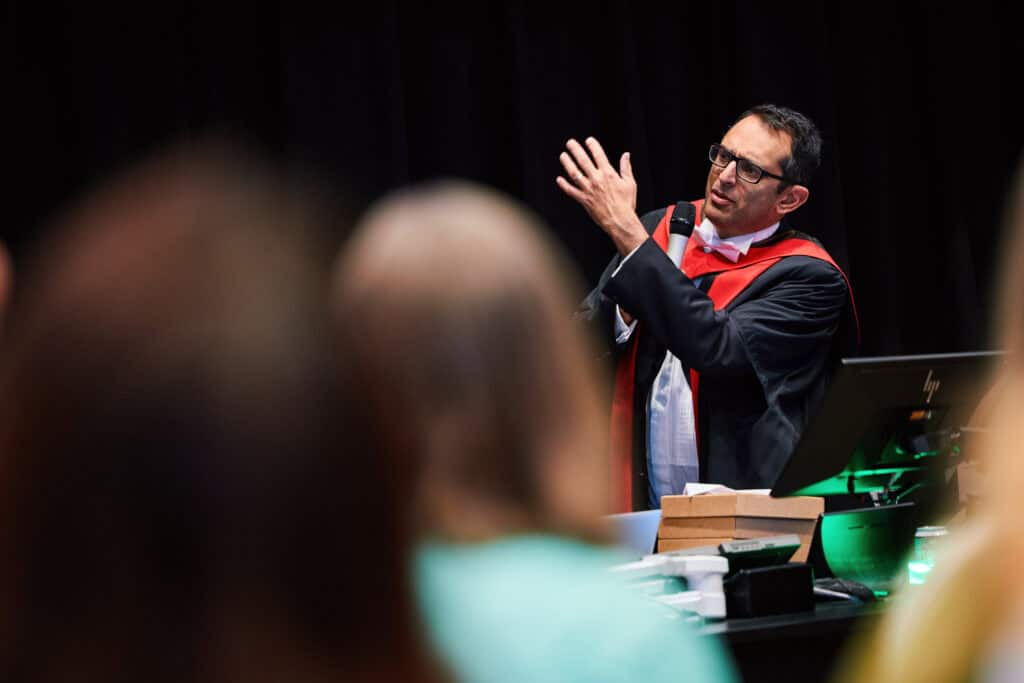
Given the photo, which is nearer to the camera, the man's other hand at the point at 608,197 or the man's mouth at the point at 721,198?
the man's other hand at the point at 608,197

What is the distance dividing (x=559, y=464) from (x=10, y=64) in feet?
9.27

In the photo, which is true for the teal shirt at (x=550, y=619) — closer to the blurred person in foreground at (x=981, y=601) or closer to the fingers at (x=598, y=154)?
the blurred person in foreground at (x=981, y=601)

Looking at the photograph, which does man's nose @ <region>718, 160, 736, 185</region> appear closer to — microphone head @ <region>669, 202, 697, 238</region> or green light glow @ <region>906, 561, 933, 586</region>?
microphone head @ <region>669, 202, 697, 238</region>

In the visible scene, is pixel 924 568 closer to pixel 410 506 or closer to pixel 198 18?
pixel 410 506

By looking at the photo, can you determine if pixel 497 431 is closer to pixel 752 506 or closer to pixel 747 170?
pixel 752 506

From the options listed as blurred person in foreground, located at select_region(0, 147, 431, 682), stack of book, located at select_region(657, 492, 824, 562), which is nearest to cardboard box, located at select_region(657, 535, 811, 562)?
stack of book, located at select_region(657, 492, 824, 562)

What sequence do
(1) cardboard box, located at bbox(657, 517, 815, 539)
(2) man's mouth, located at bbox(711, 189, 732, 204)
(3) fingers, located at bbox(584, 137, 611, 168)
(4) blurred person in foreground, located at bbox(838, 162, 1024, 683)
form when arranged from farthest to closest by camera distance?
(2) man's mouth, located at bbox(711, 189, 732, 204), (3) fingers, located at bbox(584, 137, 611, 168), (1) cardboard box, located at bbox(657, 517, 815, 539), (4) blurred person in foreground, located at bbox(838, 162, 1024, 683)

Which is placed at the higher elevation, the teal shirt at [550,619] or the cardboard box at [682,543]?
the teal shirt at [550,619]

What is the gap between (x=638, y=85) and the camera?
3854mm

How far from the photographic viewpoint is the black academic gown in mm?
2908

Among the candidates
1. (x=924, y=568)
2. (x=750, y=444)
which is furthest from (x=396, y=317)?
(x=750, y=444)

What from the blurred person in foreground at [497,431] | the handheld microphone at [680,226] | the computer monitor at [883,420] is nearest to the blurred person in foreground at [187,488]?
the blurred person in foreground at [497,431]

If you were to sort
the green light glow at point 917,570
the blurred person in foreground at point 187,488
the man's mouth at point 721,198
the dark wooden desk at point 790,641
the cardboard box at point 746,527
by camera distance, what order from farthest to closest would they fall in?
the man's mouth at point 721,198, the cardboard box at point 746,527, the green light glow at point 917,570, the dark wooden desk at point 790,641, the blurred person in foreground at point 187,488

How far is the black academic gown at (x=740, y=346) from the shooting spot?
2908 mm
